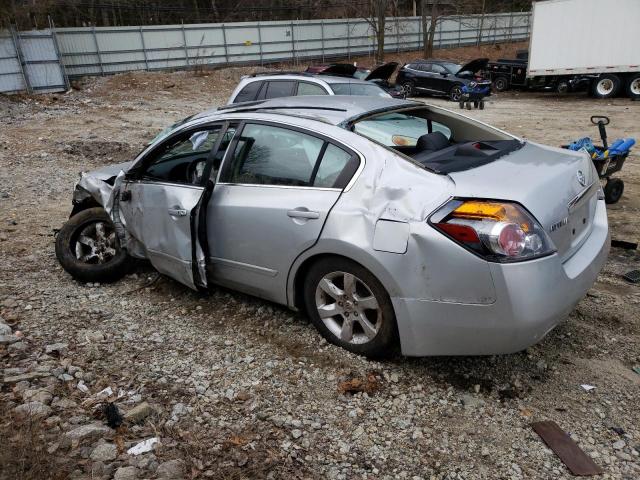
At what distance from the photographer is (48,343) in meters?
3.52

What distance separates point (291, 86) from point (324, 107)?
5.46m

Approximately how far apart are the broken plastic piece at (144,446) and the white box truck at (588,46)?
20814 mm

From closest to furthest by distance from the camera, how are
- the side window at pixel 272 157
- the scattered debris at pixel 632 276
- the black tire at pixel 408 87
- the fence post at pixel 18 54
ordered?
1. the side window at pixel 272 157
2. the scattered debris at pixel 632 276
3. the fence post at pixel 18 54
4. the black tire at pixel 408 87

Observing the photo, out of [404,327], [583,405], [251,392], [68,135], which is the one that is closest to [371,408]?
[404,327]

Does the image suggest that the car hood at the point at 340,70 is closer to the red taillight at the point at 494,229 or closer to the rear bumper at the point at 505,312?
the rear bumper at the point at 505,312

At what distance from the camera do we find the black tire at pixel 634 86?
1838cm

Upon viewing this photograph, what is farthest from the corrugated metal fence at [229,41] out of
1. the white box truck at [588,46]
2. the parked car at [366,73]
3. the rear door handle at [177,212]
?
the rear door handle at [177,212]

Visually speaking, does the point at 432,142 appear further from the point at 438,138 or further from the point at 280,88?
the point at 280,88

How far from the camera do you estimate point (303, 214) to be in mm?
3123

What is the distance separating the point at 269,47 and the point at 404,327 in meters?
28.6

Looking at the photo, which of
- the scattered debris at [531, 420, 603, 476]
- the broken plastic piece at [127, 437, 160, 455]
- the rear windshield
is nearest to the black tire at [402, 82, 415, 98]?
the rear windshield

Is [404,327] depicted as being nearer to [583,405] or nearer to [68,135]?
[583,405]

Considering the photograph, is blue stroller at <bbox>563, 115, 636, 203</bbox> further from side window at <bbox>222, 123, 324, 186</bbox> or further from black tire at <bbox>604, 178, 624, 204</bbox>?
side window at <bbox>222, 123, 324, 186</bbox>

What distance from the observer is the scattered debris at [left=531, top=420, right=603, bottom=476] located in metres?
2.38
